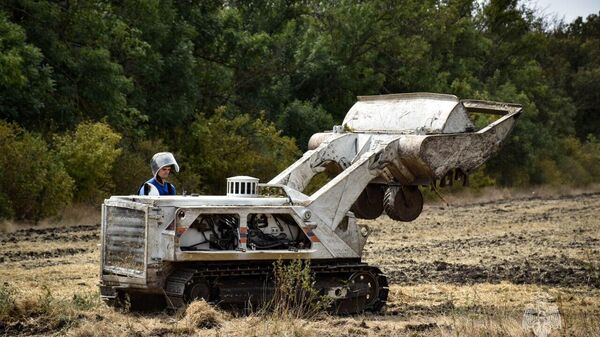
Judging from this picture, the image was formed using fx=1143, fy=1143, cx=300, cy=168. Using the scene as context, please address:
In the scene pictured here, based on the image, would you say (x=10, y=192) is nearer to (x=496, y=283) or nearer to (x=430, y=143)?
(x=496, y=283)

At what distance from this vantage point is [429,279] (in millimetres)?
17438

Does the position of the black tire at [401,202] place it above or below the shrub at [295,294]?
above

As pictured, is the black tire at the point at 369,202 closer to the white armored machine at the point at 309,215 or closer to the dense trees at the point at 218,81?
the white armored machine at the point at 309,215

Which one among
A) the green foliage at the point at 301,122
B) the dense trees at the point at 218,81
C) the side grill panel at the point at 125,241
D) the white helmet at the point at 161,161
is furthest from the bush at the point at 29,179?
the green foliage at the point at 301,122

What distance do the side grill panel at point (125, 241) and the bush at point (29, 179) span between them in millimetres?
13418

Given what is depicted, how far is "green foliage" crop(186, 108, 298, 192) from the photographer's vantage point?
3381cm

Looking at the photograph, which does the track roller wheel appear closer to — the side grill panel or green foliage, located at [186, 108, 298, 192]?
the side grill panel

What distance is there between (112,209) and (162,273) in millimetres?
1054

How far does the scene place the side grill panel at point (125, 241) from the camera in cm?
1235

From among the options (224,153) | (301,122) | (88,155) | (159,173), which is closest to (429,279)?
(159,173)

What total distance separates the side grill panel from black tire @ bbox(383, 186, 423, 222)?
342cm

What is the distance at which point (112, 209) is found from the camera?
12.8m

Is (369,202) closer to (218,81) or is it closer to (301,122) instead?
(218,81)

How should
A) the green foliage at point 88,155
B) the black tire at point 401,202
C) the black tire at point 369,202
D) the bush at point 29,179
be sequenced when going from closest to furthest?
1. the black tire at point 401,202
2. the black tire at point 369,202
3. the bush at point 29,179
4. the green foliage at point 88,155
